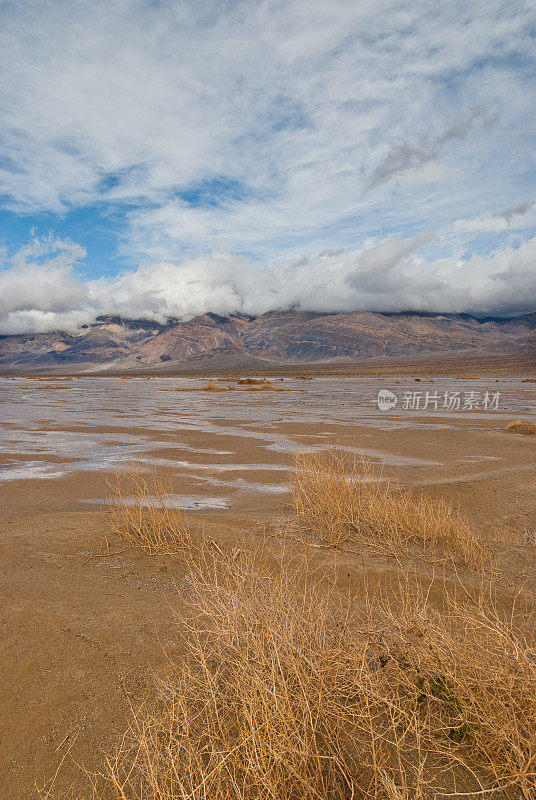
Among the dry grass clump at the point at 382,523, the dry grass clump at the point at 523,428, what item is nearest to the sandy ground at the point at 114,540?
the dry grass clump at the point at 382,523

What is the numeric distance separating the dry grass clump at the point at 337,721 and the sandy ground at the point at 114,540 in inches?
22.5

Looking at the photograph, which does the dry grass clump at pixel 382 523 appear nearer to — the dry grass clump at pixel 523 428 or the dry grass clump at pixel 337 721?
the dry grass clump at pixel 337 721

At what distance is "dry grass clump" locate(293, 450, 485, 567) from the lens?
5.62 m

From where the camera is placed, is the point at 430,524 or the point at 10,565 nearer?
the point at 10,565

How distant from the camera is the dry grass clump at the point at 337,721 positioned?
2027 millimetres

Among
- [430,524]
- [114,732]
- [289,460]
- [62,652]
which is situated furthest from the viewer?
[289,460]

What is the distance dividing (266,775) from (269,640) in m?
0.79

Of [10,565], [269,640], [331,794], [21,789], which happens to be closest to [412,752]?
[331,794]

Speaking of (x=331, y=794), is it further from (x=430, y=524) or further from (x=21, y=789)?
(x=430, y=524)

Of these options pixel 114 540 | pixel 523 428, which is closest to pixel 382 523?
pixel 114 540

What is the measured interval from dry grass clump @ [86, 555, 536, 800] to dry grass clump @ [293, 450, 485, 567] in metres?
2.81

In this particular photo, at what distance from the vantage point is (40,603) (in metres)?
4.36

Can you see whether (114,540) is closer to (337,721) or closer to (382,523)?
(382,523)

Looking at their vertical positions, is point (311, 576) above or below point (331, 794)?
below
